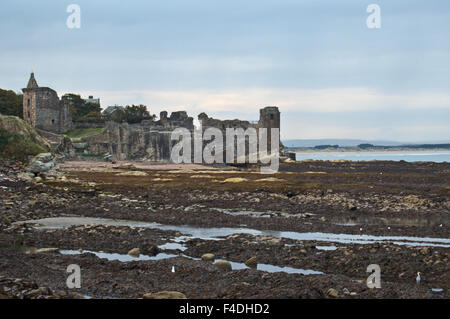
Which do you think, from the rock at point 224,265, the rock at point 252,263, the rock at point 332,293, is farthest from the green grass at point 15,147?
the rock at point 332,293

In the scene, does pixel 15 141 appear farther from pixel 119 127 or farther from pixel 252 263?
pixel 252 263

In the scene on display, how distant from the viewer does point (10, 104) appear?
8131cm

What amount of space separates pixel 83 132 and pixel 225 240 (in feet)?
221

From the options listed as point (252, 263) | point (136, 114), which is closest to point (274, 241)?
point (252, 263)

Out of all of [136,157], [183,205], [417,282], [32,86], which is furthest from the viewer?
[136,157]

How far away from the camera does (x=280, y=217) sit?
26.6m

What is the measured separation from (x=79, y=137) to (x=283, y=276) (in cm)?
6976

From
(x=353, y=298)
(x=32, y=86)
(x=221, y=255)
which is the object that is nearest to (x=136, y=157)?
(x=32, y=86)

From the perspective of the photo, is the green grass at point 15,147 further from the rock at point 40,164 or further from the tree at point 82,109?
the tree at point 82,109

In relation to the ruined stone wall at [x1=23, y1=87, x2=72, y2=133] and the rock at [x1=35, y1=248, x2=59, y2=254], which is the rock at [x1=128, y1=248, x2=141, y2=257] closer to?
the rock at [x1=35, y1=248, x2=59, y2=254]

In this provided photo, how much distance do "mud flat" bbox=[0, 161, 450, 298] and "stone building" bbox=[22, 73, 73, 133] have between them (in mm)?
40121

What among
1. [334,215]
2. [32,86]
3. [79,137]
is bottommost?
[334,215]

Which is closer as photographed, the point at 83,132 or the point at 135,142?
the point at 83,132
